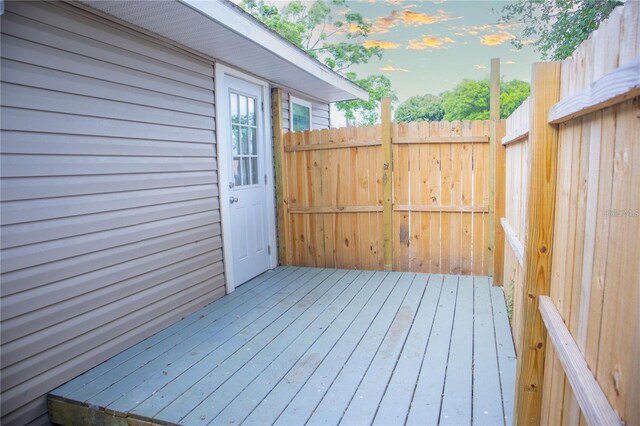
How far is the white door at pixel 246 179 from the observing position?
14.0 ft

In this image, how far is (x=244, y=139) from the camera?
4574 millimetres

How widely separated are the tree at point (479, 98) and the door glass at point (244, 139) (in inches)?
672

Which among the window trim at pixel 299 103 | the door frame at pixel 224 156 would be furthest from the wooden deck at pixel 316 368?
the window trim at pixel 299 103

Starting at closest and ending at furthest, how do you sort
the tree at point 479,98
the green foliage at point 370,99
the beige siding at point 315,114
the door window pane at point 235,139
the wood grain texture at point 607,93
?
the wood grain texture at point 607,93 < the door window pane at point 235,139 < the beige siding at point 315,114 < the green foliage at point 370,99 < the tree at point 479,98

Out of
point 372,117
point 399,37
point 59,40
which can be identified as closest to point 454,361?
point 59,40

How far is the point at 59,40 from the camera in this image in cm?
242

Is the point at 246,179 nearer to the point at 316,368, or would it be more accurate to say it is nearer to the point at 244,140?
the point at 244,140

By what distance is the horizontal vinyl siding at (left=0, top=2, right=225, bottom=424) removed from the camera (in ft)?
7.14

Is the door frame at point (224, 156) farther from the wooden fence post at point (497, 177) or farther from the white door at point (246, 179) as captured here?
the wooden fence post at point (497, 177)

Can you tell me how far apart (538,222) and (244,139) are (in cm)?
355

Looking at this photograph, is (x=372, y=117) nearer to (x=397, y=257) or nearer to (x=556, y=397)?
(x=397, y=257)

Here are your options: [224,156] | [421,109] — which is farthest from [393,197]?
[421,109]

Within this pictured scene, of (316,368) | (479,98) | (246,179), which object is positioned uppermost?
(479,98)

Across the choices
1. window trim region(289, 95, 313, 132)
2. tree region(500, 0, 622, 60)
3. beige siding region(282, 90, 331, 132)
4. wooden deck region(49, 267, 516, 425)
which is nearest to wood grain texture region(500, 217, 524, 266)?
wooden deck region(49, 267, 516, 425)
